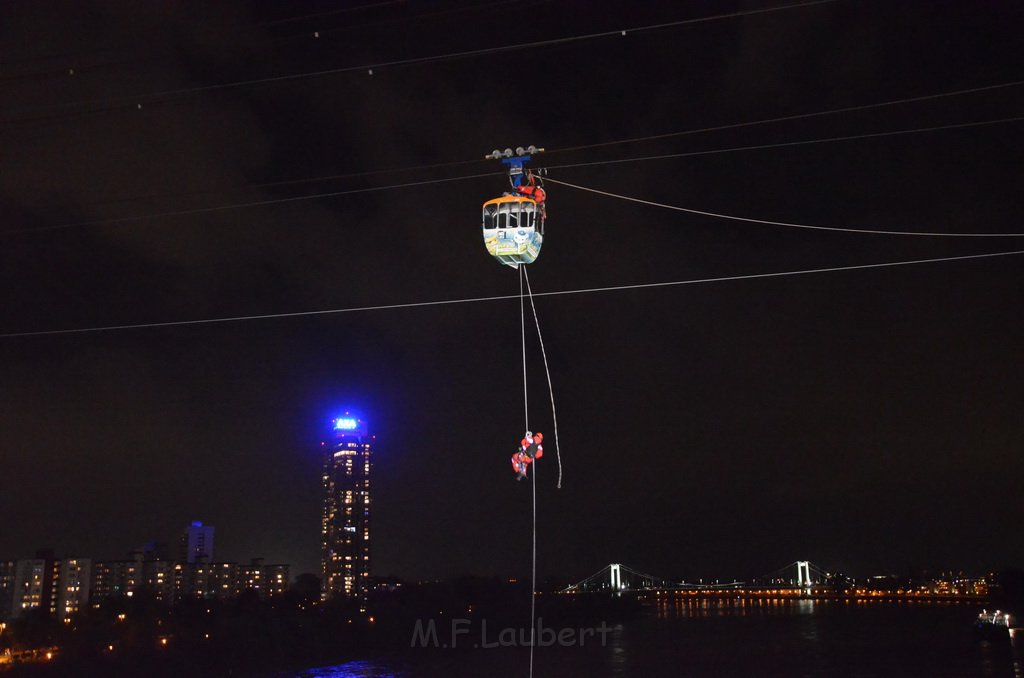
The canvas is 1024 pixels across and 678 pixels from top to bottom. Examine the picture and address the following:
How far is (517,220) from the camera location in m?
12.0

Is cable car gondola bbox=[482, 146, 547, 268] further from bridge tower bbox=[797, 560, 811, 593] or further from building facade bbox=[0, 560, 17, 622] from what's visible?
bridge tower bbox=[797, 560, 811, 593]

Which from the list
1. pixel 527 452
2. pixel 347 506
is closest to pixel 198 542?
pixel 347 506

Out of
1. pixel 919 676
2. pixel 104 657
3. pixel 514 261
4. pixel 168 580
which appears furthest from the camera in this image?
pixel 168 580

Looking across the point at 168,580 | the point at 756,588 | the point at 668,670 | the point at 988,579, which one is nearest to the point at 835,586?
the point at 756,588

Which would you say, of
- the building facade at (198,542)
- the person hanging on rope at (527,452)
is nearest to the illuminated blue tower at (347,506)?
the building facade at (198,542)

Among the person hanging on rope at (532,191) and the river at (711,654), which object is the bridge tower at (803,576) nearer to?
the river at (711,654)

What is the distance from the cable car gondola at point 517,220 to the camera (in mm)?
11961

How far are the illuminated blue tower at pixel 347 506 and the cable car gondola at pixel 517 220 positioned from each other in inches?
5861

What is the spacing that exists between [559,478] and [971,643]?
73.3m

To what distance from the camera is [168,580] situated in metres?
122

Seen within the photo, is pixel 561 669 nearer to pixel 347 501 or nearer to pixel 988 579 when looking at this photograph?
pixel 988 579

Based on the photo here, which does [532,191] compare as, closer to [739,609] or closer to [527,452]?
[527,452]

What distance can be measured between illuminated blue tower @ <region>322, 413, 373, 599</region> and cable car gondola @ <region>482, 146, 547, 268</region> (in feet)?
488

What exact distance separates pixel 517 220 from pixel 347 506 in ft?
537
